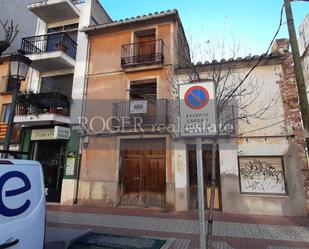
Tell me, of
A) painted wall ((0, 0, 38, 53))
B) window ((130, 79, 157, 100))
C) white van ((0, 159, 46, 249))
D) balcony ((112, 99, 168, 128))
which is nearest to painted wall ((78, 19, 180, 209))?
window ((130, 79, 157, 100))

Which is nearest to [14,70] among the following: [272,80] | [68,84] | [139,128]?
[139,128]

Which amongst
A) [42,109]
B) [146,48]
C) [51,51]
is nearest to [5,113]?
[42,109]

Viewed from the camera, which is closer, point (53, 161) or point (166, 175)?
point (166, 175)

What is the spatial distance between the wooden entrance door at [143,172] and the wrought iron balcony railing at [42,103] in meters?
3.78

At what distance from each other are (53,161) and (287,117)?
430 inches

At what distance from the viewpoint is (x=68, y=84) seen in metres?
12.8

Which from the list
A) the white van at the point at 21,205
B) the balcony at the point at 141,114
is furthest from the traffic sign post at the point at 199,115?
the balcony at the point at 141,114

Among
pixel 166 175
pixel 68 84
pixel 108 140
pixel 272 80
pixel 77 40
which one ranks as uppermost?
pixel 77 40

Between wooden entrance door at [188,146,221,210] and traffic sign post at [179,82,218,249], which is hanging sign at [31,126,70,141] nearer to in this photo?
wooden entrance door at [188,146,221,210]

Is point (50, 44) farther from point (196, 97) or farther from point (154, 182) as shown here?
point (196, 97)

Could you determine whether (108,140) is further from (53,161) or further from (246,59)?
(246,59)

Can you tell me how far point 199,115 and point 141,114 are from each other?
7.51 metres

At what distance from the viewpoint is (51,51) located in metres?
12.2

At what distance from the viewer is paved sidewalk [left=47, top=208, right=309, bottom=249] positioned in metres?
5.57
